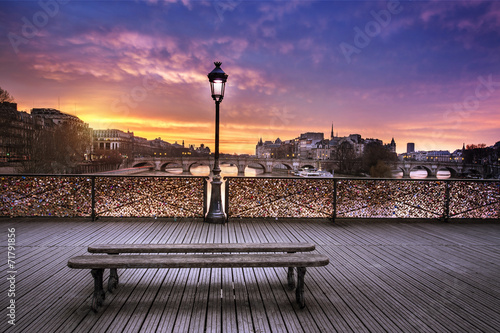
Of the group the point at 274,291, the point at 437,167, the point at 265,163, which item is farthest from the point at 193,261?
the point at 437,167

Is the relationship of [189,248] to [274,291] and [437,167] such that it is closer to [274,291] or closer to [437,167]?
[274,291]

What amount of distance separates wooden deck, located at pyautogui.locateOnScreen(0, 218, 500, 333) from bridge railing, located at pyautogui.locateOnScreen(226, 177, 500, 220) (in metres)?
1.52

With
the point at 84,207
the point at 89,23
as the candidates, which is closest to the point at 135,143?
the point at 89,23

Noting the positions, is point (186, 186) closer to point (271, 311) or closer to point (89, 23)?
point (271, 311)

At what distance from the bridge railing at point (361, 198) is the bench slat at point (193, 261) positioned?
4.00 meters

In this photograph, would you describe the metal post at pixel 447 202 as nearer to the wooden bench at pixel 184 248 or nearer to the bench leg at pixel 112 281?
the wooden bench at pixel 184 248

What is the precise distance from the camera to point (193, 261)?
279cm

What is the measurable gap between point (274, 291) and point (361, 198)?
4.80 m

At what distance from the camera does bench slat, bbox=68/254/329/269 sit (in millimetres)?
2686

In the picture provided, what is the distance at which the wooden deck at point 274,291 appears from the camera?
2.65 m

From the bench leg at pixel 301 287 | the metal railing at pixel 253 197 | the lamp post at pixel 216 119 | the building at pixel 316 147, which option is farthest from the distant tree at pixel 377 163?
the bench leg at pixel 301 287

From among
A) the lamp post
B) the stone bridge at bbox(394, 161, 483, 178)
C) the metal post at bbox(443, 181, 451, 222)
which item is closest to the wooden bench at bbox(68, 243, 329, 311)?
the lamp post

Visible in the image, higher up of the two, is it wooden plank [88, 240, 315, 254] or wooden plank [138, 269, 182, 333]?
wooden plank [88, 240, 315, 254]

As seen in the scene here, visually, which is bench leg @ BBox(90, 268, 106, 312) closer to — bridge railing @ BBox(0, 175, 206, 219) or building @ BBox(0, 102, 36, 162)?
bridge railing @ BBox(0, 175, 206, 219)
